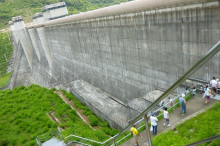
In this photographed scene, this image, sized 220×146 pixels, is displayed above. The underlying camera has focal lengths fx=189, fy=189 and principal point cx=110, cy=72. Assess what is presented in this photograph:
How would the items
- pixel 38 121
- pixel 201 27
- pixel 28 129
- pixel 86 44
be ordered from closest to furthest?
pixel 201 27 < pixel 28 129 < pixel 38 121 < pixel 86 44

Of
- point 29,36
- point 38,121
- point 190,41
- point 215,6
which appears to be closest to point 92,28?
point 38,121

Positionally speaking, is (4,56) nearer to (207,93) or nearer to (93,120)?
(93,120)

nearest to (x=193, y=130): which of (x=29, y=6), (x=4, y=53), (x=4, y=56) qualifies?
(x=4, y=56)

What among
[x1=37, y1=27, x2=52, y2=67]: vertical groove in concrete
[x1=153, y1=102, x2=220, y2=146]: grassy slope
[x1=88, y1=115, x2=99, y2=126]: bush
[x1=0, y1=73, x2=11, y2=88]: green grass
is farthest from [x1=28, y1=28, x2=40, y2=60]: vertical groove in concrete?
[x1=153, y1=102, x2=220, y2=146]: grassy slope

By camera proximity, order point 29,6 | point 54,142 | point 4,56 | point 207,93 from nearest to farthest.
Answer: point 207,93
point 54,142
point 4,56
point 29,6

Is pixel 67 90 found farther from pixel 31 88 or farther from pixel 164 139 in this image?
pixel 164 139

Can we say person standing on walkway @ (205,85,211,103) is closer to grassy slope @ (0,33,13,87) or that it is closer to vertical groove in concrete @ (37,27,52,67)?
vertical groove in concrete @ (37,27,52,67)

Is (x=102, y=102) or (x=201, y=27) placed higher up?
(x=201, y=27)

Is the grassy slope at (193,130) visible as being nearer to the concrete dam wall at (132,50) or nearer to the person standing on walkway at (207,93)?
the person standing on walkway at (207,93)
